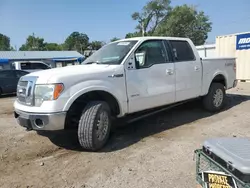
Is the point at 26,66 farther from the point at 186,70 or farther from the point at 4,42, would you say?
the point at 4,42

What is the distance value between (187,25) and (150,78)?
49.6 metres

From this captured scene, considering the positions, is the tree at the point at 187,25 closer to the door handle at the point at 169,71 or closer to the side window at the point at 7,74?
the side window at the point at 7,74

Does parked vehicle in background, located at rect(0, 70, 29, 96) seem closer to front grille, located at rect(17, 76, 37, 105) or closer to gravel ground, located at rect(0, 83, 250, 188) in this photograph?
gravel ground, located at rect(0, 83, 250, 188)

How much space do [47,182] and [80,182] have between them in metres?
0.42

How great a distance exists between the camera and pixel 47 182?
3.17m

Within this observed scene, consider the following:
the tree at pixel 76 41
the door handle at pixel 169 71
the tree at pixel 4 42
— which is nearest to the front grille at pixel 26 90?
the door handle at pixel 169 71

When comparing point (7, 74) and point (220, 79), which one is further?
point (7, 74)

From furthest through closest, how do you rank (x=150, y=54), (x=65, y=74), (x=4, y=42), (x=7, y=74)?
(x=4, y=42) → (x=7, y=74) → (x=150, y=54) → (x=65, y=74)

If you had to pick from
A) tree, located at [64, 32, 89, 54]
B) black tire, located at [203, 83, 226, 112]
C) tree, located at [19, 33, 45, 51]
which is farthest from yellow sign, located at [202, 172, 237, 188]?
tree, located at [19, 33, 45, 51]

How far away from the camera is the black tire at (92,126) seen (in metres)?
3.86

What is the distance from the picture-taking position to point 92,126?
3.86m

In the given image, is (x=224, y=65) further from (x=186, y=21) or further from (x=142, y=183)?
(x=186, y=21)

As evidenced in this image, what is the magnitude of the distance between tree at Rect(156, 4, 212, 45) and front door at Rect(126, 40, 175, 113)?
43.4m

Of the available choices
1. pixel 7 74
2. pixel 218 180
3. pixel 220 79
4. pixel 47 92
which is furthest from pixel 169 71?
pixel 7 74
